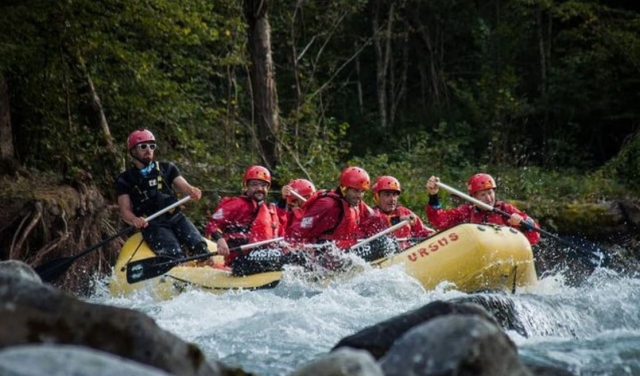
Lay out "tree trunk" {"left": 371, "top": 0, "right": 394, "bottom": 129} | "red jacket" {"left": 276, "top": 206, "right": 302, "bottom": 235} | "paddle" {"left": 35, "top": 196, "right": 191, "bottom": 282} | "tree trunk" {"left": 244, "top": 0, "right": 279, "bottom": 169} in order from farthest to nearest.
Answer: "tree trunk" {"left": 371, "top": 0, "right": 394, "bottom": 129} < "tree trunk" {"left": 244, "top": 0, "right": 279, "bottom": 169} < "red jacket" {"left": 276, "top": 206, "right": 302, "bottom": 235} < "paddle" {"left": 35, "top": 196, "right": 191, "bottom": 282}

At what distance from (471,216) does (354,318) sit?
3784 millimetres

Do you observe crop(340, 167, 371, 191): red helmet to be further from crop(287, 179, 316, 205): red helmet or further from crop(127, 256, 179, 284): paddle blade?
crop(287, 179, 316, 205): red helmet

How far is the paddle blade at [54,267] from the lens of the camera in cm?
1293

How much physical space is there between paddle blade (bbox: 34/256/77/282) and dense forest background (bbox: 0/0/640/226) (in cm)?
244

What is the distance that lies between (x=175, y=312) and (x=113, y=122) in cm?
724

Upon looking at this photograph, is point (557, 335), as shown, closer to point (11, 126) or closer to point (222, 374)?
point (222, 374)

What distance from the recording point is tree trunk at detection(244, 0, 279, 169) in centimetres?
1831

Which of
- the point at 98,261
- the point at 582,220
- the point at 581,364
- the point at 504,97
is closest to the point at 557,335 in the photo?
the point at 581,364

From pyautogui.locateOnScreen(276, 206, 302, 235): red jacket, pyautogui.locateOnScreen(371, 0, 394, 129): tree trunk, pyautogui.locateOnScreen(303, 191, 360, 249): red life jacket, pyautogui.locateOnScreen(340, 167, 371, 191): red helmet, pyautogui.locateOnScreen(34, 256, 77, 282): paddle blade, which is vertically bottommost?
pyautogui.locateOnScreen(371, 0, 394, 129): tree trunk

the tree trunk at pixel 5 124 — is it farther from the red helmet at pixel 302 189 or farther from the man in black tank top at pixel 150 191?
the red helmet at pixel 302 189

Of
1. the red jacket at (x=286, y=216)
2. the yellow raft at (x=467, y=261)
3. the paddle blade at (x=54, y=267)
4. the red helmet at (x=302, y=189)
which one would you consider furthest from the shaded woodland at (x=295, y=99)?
the yellow raft at (x=467, y=261)

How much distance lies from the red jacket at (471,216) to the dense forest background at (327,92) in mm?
4656

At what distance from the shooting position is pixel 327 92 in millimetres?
28625

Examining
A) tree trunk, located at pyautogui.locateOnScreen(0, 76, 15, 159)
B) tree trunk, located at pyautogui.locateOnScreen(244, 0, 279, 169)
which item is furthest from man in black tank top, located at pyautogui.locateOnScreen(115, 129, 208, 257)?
tree trunk, located at pyautogui.locateOnScreen(244, 0, 279, 169)
